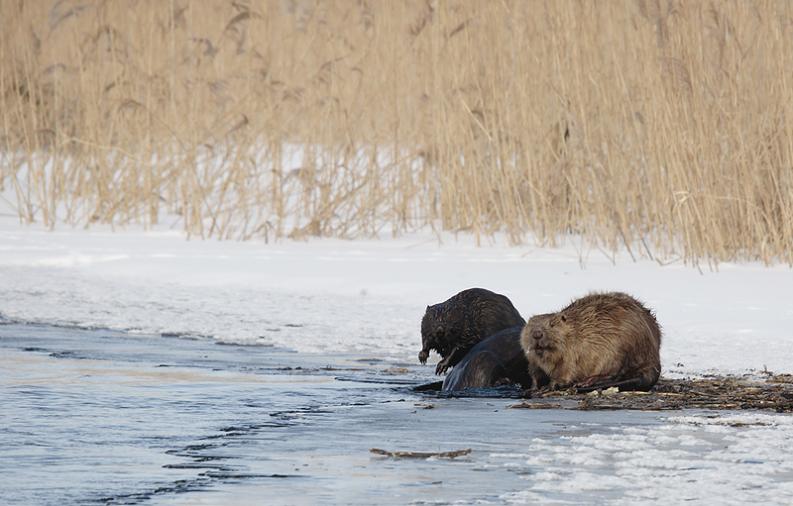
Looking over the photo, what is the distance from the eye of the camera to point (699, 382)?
477 centimetres

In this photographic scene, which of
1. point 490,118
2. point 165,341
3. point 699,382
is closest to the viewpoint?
point 699,382

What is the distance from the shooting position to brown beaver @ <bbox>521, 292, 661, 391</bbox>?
184 inches

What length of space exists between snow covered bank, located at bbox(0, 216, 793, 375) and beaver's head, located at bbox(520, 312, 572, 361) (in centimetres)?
74

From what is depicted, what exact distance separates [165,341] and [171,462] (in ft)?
9.74

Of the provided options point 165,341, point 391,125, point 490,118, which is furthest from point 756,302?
point 391,125

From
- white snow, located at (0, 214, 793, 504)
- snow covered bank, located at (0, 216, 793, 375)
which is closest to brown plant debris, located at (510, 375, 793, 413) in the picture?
white snow, located at (0, 214, 793, 504)

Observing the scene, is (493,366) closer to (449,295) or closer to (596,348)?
(596,348)

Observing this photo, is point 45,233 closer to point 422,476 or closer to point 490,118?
point 490,118

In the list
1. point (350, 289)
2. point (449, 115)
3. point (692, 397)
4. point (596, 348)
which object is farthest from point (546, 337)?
point (449, 115)

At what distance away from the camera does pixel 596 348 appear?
470 cm

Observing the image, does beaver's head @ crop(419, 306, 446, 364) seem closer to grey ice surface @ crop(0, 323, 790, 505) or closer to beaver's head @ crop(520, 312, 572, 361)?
grey ice surface @ crop(0, 323, 790, 505)

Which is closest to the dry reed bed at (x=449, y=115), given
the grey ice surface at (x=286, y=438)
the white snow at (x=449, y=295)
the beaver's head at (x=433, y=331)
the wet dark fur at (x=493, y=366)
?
the white snow at (x=449, y=295)

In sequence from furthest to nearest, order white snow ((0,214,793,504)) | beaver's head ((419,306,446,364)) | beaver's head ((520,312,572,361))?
beaver's head ((419,306,446,364)) < beaver's head ((520,312,572,361)) < white snow ((0,214,793,504))

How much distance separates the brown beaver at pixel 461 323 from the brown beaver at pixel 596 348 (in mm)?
751
